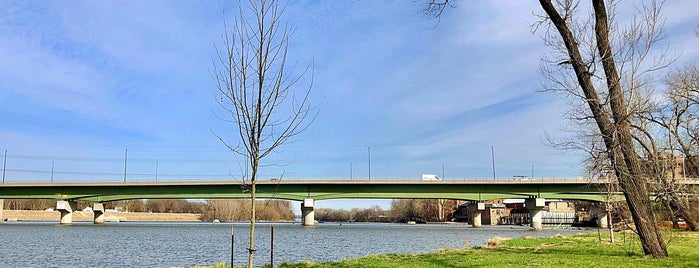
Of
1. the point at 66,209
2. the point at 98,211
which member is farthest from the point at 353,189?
the point at 66,209

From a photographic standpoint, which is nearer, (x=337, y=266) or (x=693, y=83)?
(x=337, y=266)

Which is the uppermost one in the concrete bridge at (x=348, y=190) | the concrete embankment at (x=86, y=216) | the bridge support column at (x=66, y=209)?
the concrete bridge at (x=348, y=190)

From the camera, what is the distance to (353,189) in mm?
68000

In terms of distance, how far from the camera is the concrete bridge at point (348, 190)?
65812 mm

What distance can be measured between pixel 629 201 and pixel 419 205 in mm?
139122

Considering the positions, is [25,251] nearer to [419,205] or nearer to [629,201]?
[629,201]

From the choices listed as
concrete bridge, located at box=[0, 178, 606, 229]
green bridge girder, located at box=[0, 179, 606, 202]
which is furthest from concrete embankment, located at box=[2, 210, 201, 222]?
green bridge girder, located at box=[0, 179, 606, 202]

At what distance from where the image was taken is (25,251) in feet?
88.6

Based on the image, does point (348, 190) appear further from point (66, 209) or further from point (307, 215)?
point (66, 209)

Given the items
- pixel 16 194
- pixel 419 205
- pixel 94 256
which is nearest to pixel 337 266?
pixel 94 256

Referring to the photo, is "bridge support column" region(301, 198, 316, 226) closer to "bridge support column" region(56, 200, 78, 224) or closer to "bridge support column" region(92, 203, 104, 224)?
"bridge support column" region(92, 203, 104, 224)

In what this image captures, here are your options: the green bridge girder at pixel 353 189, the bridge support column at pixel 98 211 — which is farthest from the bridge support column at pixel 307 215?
the bridge support column at pixel 98 211

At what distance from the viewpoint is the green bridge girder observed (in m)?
65.9

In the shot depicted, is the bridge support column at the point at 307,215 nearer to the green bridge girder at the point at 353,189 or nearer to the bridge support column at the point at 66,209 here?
the green bridge girder at the point at 353,189
